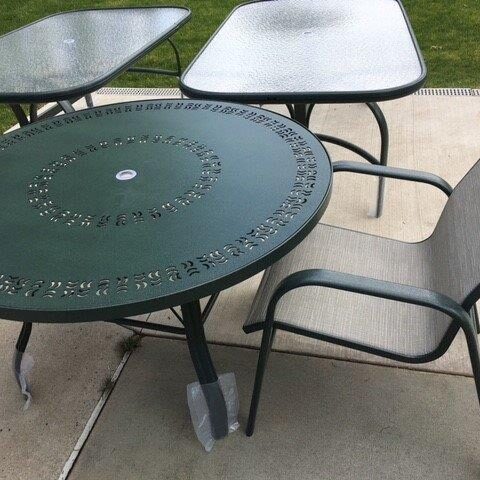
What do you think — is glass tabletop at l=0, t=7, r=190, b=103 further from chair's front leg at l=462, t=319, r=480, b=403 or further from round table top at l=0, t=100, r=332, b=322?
chair's front leg at l=462, t=319, r=480, b=403

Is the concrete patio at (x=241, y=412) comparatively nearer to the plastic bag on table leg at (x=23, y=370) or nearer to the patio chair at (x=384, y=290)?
the plastic bag on table leg at (x=23, y=370)

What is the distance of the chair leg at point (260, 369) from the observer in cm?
152

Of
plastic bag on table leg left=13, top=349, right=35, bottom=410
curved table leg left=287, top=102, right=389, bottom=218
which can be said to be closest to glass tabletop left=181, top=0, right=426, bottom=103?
curved table leg left=287, top=102, right=389, bottom=218

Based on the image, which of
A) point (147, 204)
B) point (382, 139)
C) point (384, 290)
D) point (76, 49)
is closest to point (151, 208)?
point (147, 204)

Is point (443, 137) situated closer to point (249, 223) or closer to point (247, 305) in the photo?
point (247, 305)

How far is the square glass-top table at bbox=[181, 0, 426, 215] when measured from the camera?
78.7 inches

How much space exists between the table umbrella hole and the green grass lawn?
3.02 meters

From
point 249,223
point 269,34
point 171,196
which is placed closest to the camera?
→ point 249,223

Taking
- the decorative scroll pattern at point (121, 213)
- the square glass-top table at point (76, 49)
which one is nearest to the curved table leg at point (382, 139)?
the decorative scroll pattern at point (121, 213)

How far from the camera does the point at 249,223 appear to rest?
1367 millimetres

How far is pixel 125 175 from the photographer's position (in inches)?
63.8

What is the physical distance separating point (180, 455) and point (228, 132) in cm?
110

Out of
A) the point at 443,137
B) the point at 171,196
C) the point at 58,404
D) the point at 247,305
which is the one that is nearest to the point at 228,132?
the point at 171,196

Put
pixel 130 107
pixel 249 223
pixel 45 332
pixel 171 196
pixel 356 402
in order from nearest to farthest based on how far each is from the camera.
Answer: pixel 249 223, pixel 171 196, pixel 356 402, pixel 130 107, pixel 45 332
